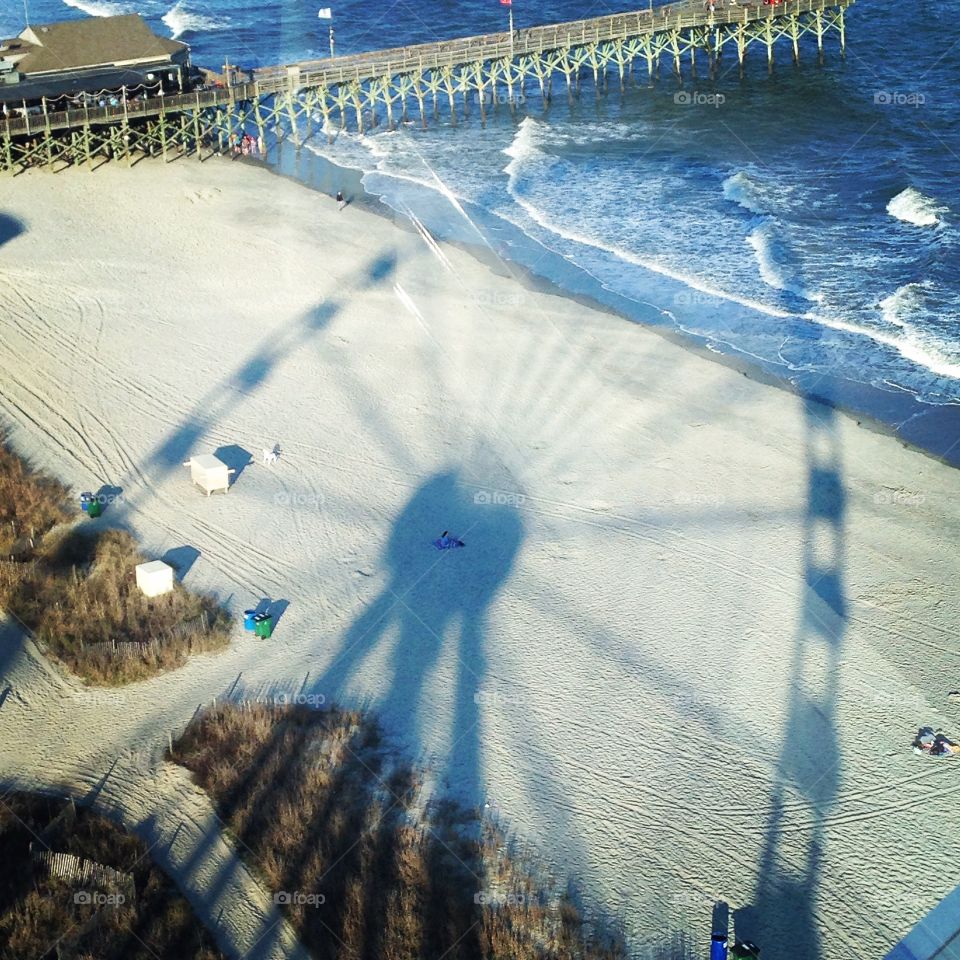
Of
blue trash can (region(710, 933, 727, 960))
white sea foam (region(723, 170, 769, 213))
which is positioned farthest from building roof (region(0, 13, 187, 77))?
blue trash can (region(710, 933, 727, 960))

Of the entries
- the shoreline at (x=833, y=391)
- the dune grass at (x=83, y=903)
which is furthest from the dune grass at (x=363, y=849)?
the shoreline at (x=833, y=391)

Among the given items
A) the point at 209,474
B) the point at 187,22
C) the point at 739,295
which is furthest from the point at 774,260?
the point at 187,22

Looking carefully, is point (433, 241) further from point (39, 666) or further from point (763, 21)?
point (763, 21)

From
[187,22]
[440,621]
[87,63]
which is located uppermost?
[187,22]

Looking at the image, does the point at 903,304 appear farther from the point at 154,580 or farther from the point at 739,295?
the point at 154,580

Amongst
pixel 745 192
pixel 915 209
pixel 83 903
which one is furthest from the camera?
pixel 745 192

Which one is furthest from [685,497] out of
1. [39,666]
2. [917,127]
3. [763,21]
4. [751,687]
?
[763,21]

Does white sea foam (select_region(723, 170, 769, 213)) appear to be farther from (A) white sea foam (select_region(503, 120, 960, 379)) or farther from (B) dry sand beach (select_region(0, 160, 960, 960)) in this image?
(B) dry sand beach (select_region(0, 160, 960, 960))
